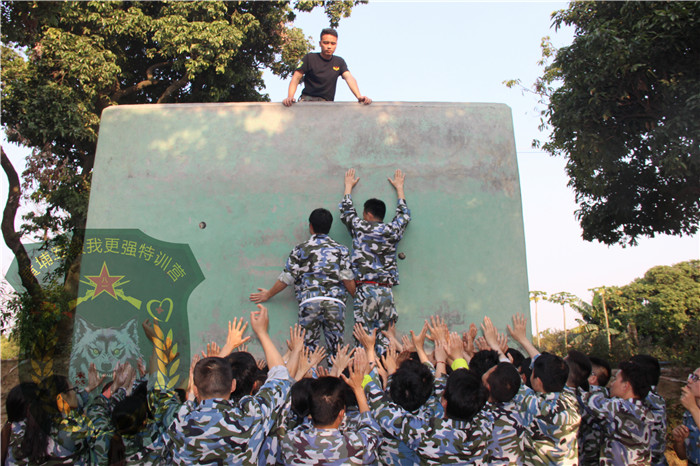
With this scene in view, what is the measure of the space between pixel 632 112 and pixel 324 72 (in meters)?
6.53

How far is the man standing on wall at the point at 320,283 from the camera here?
17.7ft

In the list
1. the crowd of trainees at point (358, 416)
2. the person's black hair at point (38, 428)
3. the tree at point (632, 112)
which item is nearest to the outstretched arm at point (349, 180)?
the crowd of trainees at point (358, 416)

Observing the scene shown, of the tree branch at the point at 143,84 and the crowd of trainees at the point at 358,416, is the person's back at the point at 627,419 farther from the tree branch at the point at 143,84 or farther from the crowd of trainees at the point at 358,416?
the tree branch at the point at 143,84

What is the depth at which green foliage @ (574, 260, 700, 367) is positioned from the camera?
17562mm

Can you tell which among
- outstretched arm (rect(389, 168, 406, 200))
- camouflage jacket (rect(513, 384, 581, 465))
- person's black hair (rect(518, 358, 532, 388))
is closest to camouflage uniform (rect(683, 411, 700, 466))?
camouflage jacket (rect(513, 384, 581, 465))

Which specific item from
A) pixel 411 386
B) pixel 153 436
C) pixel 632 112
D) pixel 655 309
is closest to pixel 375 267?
pixel 411 386

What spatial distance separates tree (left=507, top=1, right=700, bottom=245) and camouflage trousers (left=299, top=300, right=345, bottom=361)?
6.56m

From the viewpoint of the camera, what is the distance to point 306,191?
623 centimetres

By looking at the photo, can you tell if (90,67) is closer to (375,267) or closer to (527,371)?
(375,267)

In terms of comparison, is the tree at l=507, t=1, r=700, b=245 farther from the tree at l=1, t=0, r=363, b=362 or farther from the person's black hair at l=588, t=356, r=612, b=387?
the tree at l=1, t=0, r=363, b=362

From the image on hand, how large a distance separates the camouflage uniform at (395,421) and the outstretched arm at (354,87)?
363cm

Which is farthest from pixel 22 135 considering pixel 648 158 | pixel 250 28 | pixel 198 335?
pixel 648 158

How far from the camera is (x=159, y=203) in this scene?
629 cm

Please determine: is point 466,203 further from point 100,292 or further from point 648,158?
Result: point 648,158
